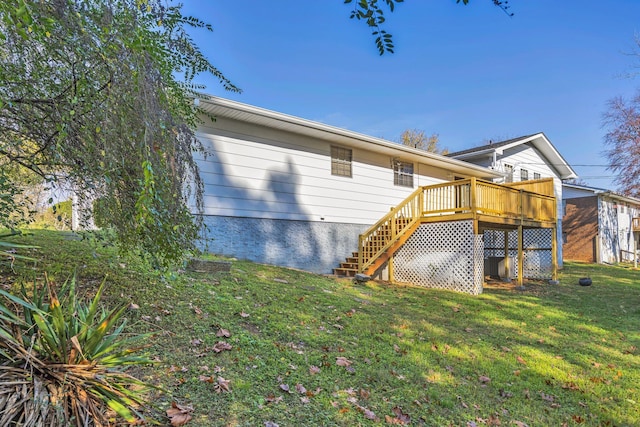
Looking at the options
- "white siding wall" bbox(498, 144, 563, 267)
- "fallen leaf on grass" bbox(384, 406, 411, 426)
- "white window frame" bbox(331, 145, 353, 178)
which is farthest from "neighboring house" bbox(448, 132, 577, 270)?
"fallen leaf on grass" bbox(384, 406, 411, 426)

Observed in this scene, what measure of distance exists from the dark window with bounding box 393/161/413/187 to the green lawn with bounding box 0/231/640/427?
6.15m

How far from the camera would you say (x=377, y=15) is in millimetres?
2410

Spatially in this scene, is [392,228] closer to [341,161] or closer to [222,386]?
[341,161]

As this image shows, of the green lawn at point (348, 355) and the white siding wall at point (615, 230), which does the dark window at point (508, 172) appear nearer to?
the green lawn at point (348, 355)

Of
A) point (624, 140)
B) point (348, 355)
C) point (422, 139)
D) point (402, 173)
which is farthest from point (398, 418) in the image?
point (422, 139)

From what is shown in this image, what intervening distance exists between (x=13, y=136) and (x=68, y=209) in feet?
2.47

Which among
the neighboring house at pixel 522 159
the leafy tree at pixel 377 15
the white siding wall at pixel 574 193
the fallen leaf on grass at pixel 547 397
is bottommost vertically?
the fallen leaf on grass at pixel 547 397

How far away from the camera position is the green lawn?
3.06 m

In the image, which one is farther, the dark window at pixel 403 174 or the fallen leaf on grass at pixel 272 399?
the dark window at pixel 403 174

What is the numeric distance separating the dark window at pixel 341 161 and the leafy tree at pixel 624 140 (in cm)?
1510

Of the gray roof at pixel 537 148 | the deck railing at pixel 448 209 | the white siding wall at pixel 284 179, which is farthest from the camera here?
the gray roof at pixel 537 148

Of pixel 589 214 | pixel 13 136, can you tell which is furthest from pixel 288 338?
pixel 589 214

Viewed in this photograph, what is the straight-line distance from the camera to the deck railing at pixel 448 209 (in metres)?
10.2

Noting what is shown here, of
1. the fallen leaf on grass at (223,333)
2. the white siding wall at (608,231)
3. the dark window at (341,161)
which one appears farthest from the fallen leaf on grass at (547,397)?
the white siding wall at (608,231)
